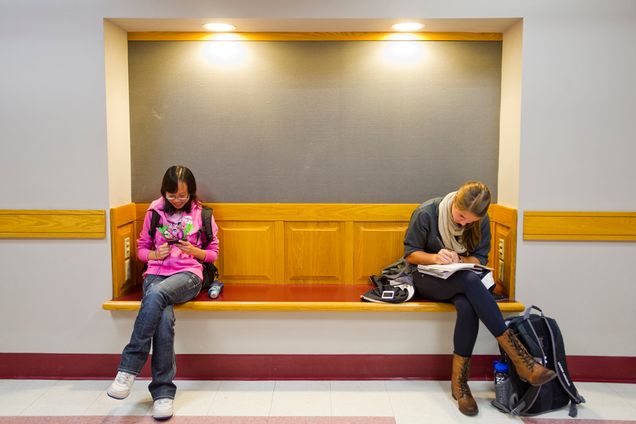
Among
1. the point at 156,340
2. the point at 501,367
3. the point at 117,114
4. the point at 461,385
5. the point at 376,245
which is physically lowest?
the point at 461,385

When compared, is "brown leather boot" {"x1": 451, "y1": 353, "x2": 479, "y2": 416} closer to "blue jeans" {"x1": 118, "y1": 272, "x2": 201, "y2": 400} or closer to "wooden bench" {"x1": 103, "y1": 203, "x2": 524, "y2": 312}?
"wooden bench" {"x1": 103, "y1": 203, "x2": 524, "y2": 312}

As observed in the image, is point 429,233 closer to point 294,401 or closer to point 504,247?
point 504,247

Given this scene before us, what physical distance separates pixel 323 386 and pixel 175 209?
139 cm

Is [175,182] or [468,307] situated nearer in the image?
[468,307]

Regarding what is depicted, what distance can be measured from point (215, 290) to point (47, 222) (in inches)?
42.9

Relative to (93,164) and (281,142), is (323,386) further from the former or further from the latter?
(93,164)

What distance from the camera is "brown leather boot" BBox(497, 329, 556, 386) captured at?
315cm

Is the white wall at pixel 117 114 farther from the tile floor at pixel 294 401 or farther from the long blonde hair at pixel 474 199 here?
the long blonde hair at pixel 474 199

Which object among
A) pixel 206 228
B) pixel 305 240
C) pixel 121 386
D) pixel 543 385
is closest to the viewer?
pixel 121 386

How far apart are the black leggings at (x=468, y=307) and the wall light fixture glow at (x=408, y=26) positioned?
1548mm

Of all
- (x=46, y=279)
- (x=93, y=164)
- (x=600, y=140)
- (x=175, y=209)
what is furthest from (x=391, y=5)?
(x=46, y=279)

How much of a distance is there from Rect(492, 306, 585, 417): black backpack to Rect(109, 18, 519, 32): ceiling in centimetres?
181

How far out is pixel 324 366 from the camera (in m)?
3.69

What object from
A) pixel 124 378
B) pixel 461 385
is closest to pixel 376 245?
pixel 461 385
